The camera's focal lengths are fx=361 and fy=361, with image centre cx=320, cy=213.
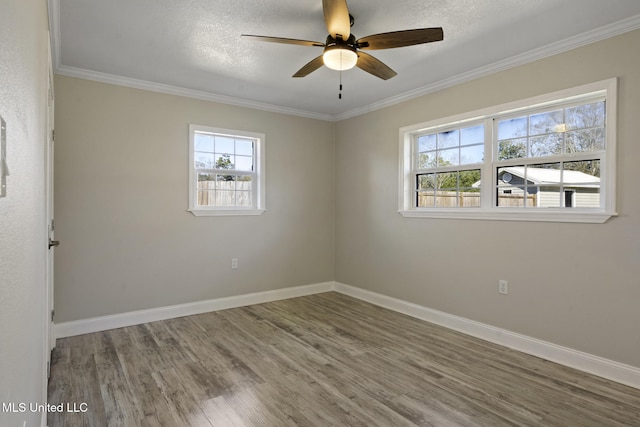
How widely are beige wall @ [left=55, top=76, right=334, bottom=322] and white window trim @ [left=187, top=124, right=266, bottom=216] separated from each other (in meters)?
0.07

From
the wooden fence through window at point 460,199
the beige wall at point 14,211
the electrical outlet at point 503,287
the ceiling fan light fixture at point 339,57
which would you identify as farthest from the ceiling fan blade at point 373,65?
the electrical outlet at point 503,287

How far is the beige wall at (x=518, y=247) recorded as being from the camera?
2.69m

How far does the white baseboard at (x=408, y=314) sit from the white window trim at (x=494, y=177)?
108 centimetres

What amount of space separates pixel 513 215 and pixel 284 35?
101 inches

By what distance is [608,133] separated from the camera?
9.12ft

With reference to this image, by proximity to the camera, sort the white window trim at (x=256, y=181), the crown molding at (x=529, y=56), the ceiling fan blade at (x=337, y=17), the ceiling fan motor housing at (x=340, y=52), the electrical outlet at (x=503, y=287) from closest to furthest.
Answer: the ceiling fan blade at (x=337, y=17)
the ceiling fan motor housing at (x=340, y=52)
the crown molding at (x=529, y=56)
the electrical outlet at (x=503, y=287)
the white window trim at (x=256, y=181)

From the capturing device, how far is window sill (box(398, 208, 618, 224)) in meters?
2.85

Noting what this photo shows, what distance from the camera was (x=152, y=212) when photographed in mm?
4031

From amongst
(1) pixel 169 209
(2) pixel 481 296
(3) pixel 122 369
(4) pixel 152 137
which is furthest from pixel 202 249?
(2) pixel 481 296

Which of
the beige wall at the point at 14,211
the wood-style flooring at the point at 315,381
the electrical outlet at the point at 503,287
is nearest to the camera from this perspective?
the beige wall at the point at 14,211

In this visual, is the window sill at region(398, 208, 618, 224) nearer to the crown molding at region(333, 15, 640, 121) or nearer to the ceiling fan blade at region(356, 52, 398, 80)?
the crown molding at region(333, 15, 640, 121)

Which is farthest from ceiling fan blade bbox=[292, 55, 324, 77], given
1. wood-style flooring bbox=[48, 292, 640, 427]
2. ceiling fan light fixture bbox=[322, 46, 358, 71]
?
wood-style flooring bbox=[48, 292, 640, 427]

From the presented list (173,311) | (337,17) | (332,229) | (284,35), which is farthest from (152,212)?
(337,17)

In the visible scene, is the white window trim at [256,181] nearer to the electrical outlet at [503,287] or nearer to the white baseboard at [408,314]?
the white baseboard at [408,314]
